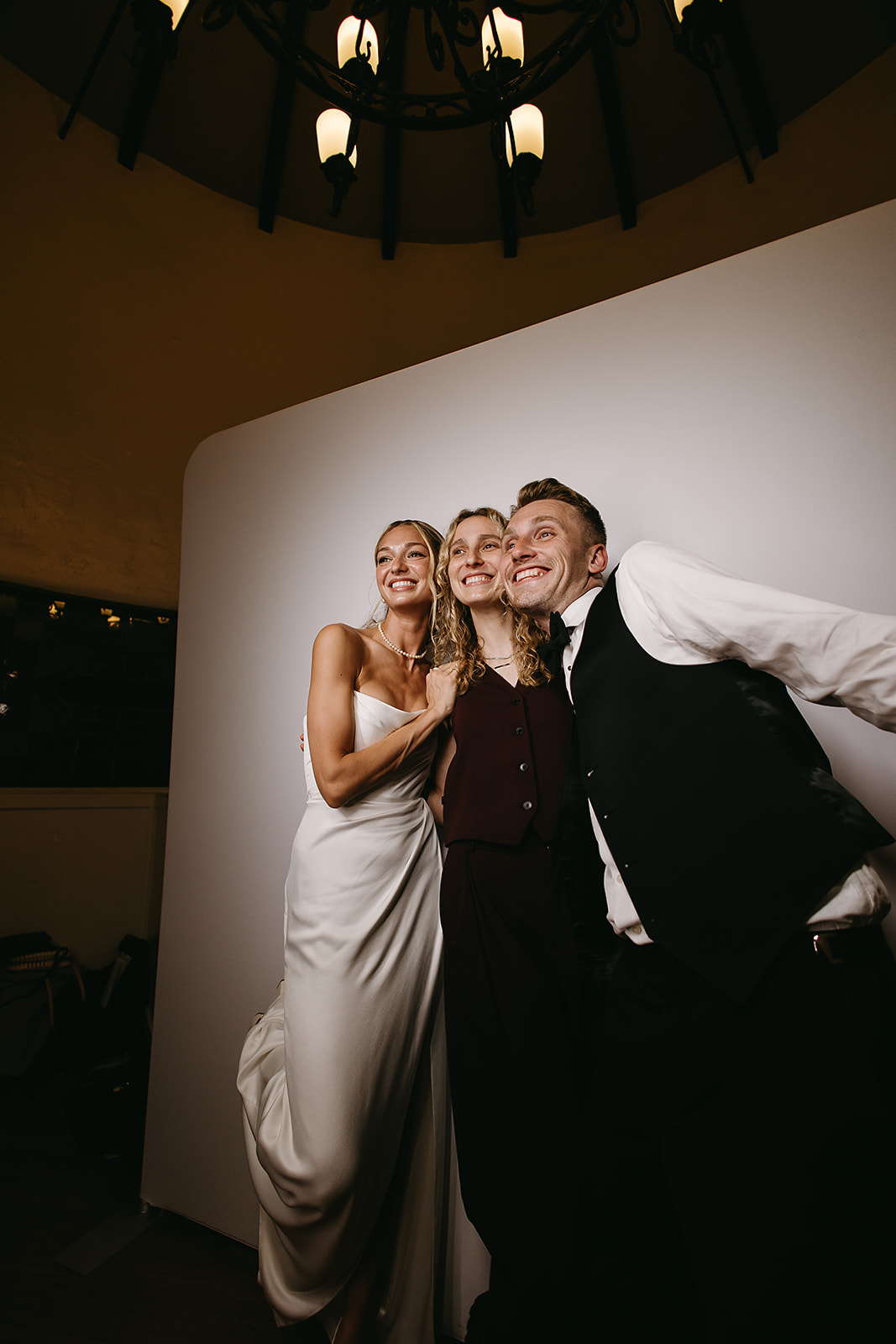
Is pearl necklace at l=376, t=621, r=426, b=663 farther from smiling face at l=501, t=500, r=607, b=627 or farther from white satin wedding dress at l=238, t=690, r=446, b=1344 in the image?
smiling face at l=501, t=500, r=607, b=627

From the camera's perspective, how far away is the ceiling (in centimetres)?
426

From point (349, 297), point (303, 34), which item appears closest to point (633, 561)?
point (349, 297)

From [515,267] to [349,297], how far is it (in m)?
1.48

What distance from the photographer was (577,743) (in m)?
1.55

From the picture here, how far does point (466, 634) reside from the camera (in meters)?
2.09

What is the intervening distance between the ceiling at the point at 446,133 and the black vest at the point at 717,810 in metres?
5.28

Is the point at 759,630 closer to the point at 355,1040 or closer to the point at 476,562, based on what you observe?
the point at 476,562

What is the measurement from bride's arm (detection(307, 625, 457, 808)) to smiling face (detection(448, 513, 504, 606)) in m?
0.25

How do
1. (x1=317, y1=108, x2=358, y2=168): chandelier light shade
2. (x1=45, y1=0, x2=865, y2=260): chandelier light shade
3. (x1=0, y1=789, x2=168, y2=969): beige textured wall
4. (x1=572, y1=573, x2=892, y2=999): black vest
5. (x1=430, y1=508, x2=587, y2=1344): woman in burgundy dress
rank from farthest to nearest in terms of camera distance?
1. (x1=45, y1=0, x2=865, y2=260): chandelier light shade
2. (x1=0, y1=789, x2=168, y2=969): beige textured wall
3. (x1=317, y1=108, x2=358, y2=168): chandelier light shade
4. (x1=430, y1=508, x2=587, y2=1344): woman in burgundy dress
5. (x1=572, y1=573, x2=892, y2=999): black vest

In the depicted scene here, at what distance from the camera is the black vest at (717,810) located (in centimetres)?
109

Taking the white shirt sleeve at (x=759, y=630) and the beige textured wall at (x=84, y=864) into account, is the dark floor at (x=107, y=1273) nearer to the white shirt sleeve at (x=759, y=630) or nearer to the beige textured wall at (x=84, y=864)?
the beige textured wall at (x=84, y=864)

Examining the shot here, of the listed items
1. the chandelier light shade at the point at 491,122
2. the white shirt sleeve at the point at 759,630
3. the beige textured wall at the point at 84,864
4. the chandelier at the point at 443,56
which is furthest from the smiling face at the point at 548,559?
the beige textured wall at the point at 84,864

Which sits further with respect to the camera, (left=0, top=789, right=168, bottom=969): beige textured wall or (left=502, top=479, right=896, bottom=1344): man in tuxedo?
(left=0, top=789, right=168, bottom=969): beige textured wall

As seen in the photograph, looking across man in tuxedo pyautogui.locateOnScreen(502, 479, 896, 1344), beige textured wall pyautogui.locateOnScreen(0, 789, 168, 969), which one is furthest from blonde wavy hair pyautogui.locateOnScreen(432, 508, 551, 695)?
beige textured wall pyautogui.locateOnScreen(0, 789, 168, 969)
